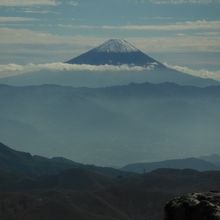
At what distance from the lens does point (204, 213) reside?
19.8 meters

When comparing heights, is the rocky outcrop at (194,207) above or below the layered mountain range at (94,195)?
above

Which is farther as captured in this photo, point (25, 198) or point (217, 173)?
point (217, 173)

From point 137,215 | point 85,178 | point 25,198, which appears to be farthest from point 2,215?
point 85,178

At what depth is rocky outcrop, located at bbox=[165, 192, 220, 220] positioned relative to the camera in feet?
64.8

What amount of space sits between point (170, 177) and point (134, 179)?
612 inches

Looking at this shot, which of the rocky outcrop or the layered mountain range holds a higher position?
the rocky outcrop

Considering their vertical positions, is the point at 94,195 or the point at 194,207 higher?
the point at 194,207

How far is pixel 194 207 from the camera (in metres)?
20.3

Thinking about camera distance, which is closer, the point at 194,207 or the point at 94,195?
the point at 194,207

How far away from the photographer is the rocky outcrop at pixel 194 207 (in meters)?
19.8

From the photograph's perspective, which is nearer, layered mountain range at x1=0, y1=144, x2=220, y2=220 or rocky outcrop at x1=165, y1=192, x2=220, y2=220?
rocky outcrop at x1=165, y1=192, x2=220, y2=220

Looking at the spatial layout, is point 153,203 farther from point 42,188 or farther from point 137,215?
point 42,188

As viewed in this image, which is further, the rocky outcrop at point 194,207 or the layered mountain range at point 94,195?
the layered mountain range at point 94,195

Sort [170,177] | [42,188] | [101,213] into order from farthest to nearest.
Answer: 1. [170,177]
2. [42,188]
3. [101,213]
